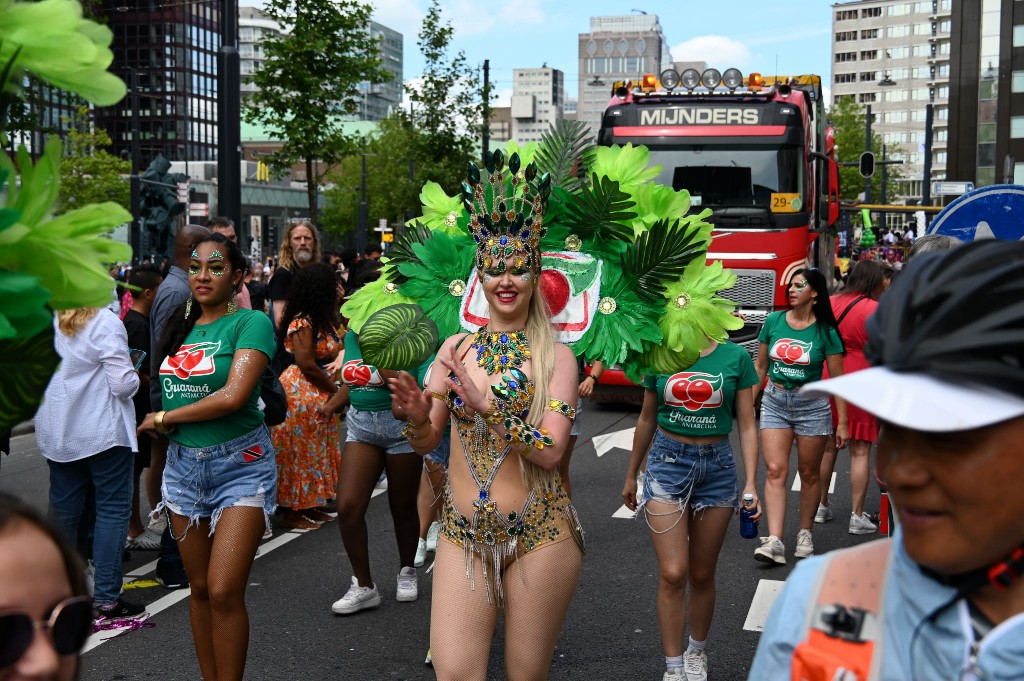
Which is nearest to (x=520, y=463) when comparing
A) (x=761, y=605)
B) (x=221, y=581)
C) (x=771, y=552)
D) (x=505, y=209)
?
(x=505, y=209)

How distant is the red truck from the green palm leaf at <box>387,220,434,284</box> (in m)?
9.11

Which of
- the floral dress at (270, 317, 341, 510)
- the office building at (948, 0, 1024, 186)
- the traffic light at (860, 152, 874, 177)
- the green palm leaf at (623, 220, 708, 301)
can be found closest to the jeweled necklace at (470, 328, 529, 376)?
the green palm leaf at (623, 220, 708, 301)

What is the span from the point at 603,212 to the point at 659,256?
27 centimetres

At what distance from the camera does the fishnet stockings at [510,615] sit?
3.61 m

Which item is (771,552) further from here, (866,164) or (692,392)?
(866,164)

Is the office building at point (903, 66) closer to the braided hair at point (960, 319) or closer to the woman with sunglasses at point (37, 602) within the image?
the braided hair at point (960, 319)

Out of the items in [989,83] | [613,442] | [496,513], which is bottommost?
[613,442]

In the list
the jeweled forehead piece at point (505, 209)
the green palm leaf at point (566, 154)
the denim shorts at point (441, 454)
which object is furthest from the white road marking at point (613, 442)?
the jeweled forehead piece at point (505, 209)

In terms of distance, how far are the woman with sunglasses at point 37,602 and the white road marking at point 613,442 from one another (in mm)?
9578

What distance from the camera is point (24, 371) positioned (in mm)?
1422

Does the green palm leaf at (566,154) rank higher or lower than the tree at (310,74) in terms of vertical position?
lower

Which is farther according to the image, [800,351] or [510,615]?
[800,351]

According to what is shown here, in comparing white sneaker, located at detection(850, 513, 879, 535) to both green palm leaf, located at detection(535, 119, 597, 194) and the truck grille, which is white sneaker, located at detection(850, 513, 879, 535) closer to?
green palm leaf, located at detection(535, 119, 597, 194)

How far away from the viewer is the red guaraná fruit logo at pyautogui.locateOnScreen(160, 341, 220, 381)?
4605 millimetres
